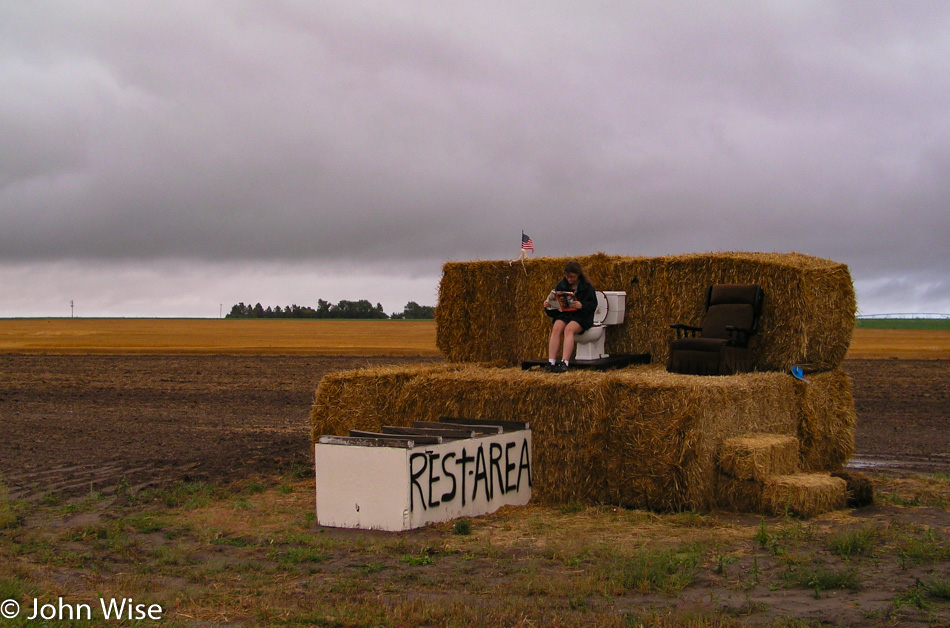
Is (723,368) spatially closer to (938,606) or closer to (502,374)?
(502,374)

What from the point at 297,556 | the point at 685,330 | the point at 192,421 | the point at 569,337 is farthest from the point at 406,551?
the point at 192,421

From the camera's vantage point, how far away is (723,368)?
10219mm

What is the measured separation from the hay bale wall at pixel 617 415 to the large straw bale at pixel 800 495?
0.58 m

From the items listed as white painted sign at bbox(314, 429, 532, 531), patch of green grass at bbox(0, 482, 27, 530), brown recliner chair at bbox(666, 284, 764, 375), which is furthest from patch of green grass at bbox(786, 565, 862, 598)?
patch of green grass at bbox(0, 482, 27, 530)

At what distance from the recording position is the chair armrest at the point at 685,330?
11.1 metres

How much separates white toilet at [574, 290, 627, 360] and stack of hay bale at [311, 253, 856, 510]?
0.31 metres

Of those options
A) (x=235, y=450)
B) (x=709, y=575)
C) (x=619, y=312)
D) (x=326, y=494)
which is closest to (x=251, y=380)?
(x=235, y=450)

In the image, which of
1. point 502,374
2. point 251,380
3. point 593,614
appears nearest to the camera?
point 593,614

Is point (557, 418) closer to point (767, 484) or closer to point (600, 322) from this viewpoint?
point (767, 484)

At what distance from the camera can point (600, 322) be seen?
38.3ft

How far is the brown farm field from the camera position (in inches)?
208

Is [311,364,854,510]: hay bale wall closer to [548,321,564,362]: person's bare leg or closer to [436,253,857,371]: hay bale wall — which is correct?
[436,253,857,371]: hay bale wall

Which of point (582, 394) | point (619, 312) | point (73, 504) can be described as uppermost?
point (619, 312)

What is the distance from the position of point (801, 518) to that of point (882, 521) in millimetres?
696
